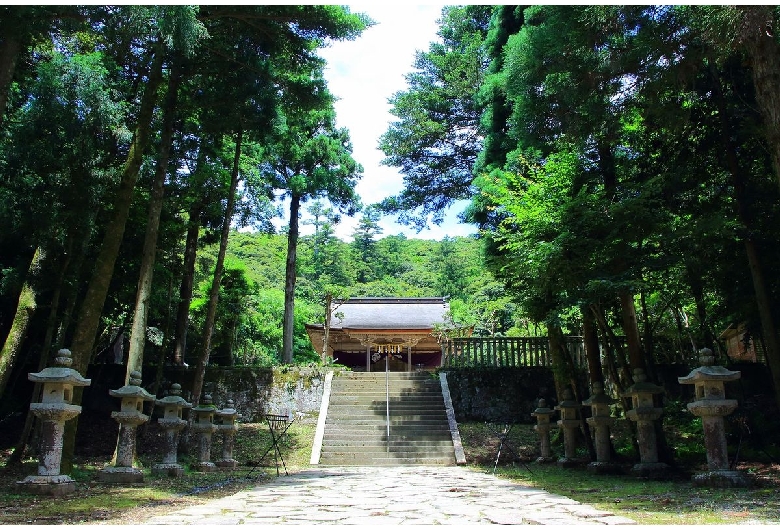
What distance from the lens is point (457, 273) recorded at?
3806cm

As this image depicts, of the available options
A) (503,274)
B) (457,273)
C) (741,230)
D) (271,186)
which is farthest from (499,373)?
(457,273)

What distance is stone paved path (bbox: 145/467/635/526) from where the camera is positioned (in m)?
4.25

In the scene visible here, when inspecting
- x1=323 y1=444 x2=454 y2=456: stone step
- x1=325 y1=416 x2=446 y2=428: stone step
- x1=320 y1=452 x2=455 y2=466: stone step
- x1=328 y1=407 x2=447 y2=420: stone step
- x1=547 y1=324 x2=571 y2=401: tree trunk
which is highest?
x1=547 y1=324 x2=571 y2=401: tree trunk

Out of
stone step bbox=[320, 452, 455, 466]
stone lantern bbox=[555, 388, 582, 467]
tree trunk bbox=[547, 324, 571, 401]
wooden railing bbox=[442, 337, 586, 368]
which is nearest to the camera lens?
stone lantern bbox=[555, 388, 582, 467]

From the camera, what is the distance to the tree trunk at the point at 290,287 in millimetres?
18391

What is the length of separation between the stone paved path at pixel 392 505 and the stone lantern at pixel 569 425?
2.11m

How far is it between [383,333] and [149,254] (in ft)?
40.8

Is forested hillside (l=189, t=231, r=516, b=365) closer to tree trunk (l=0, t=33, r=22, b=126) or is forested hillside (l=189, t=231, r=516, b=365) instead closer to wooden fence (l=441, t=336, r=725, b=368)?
wooden fence (l=441, t=336, r=725, b=368)

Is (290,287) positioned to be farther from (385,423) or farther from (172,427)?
(172,427)

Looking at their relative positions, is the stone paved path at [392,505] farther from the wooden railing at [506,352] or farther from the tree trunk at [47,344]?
the wooden railing at [506,352]

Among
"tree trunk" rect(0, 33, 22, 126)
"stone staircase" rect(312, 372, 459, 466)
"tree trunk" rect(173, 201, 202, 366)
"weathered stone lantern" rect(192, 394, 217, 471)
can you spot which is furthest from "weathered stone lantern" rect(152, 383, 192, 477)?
"tree trunk" rect(0, 33, 22, 126)

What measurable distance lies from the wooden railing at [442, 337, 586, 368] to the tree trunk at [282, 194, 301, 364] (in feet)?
18.1

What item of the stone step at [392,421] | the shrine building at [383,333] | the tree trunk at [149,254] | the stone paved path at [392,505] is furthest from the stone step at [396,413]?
the tree trunk at [149,254]

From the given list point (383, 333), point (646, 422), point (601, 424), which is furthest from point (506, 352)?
point (646, 422)
